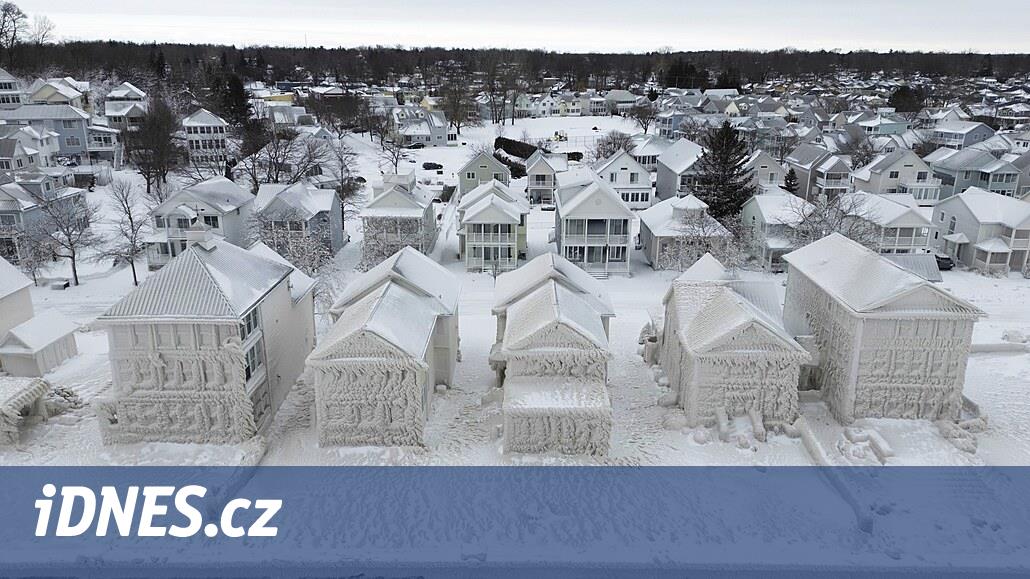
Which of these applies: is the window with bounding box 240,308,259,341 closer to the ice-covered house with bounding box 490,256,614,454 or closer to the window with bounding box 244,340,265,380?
the window with bounding box 244,340,265,380

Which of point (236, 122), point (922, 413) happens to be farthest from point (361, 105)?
point (922, 413)

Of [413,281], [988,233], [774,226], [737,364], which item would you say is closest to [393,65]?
[774,226]

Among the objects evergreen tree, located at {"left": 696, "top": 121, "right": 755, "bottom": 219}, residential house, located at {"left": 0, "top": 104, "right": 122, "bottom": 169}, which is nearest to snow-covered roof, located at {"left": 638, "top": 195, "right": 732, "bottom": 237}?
evergreen tree, located at {"left": 696, "top": 121, "right": 755, "bottom": 219}

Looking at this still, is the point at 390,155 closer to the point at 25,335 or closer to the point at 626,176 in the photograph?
the point at 626,176

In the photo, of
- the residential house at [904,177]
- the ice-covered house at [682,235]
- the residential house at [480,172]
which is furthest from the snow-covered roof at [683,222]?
the residential house at [904,177]

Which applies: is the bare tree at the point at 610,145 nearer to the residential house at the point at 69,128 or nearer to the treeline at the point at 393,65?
the residential house at the point at 69,128

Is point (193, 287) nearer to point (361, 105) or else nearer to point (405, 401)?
point (405, 401)
